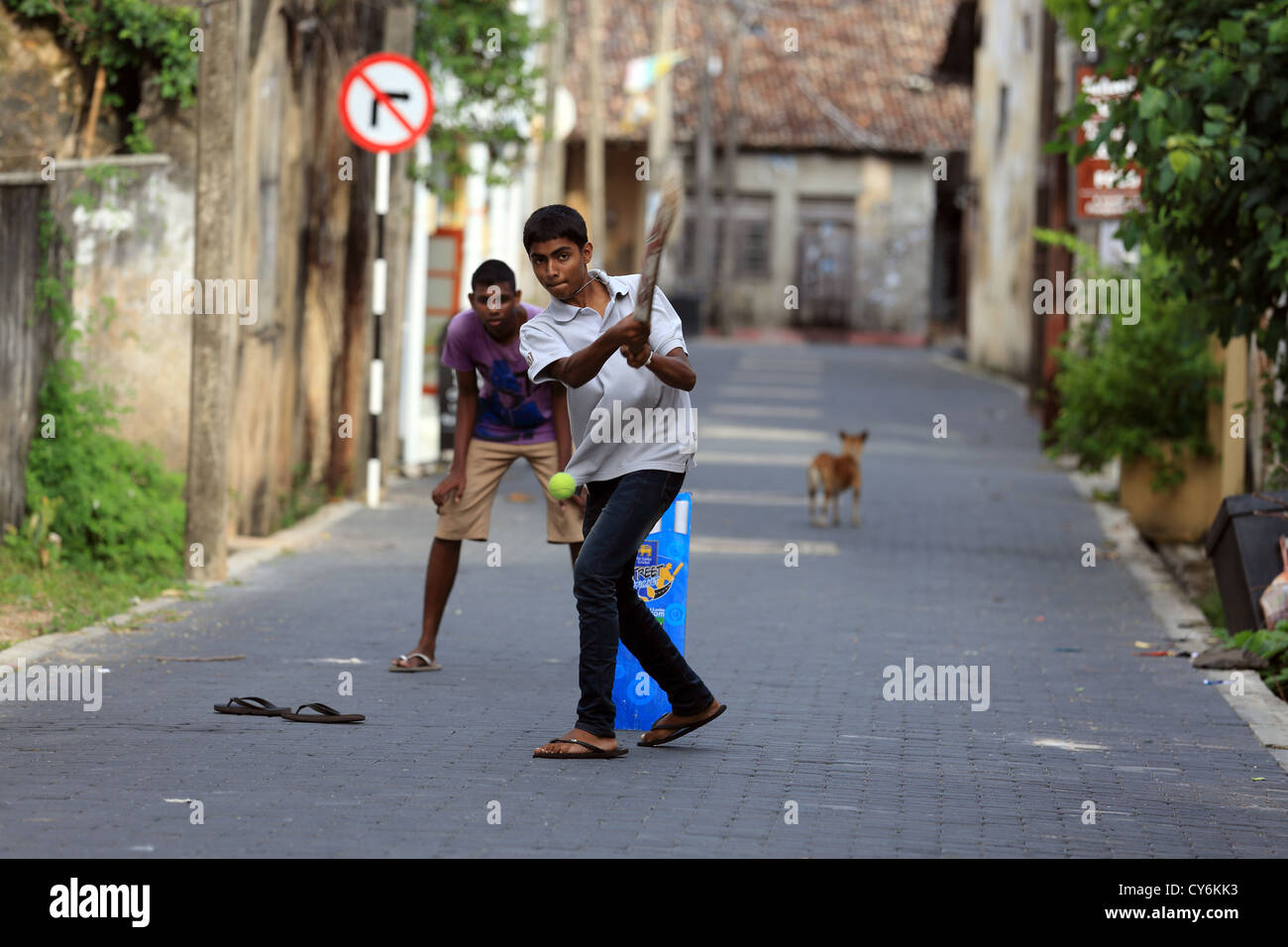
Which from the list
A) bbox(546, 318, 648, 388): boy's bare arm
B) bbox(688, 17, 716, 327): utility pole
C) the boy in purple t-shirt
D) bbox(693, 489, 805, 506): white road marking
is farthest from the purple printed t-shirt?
bbox(688, 17, 716, 327): utility pole

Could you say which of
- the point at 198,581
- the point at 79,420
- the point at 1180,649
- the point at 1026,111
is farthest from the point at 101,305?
the point at 1026,111

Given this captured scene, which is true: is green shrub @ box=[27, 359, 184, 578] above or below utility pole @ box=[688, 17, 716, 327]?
below

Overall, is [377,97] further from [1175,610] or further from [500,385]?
[1175,610]

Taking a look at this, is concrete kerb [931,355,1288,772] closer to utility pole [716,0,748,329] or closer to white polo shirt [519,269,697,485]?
white polo shirt [519,269,697,485]

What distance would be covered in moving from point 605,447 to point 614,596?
0.53 metres

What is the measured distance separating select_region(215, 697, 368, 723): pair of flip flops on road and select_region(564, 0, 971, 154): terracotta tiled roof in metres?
41.0

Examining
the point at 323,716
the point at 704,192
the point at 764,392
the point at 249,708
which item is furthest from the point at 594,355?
the point at 704,192

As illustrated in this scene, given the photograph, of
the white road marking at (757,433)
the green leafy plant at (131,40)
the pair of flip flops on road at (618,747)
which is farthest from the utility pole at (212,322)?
the white road marking at (757,433)

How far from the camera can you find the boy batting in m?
6.94

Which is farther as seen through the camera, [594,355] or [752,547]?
[752,547]

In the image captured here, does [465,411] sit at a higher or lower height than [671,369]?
lower

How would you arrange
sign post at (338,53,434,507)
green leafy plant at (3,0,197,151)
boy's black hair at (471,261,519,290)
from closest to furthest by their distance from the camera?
boy's black hair at (471,261,519,290), green leafy plant at (3,0,197,151), sign post at (338,53,434,507)

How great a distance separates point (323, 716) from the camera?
312 inches

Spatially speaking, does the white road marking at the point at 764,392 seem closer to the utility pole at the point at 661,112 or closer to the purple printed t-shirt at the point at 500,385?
the utility pole at the point at 661,112
